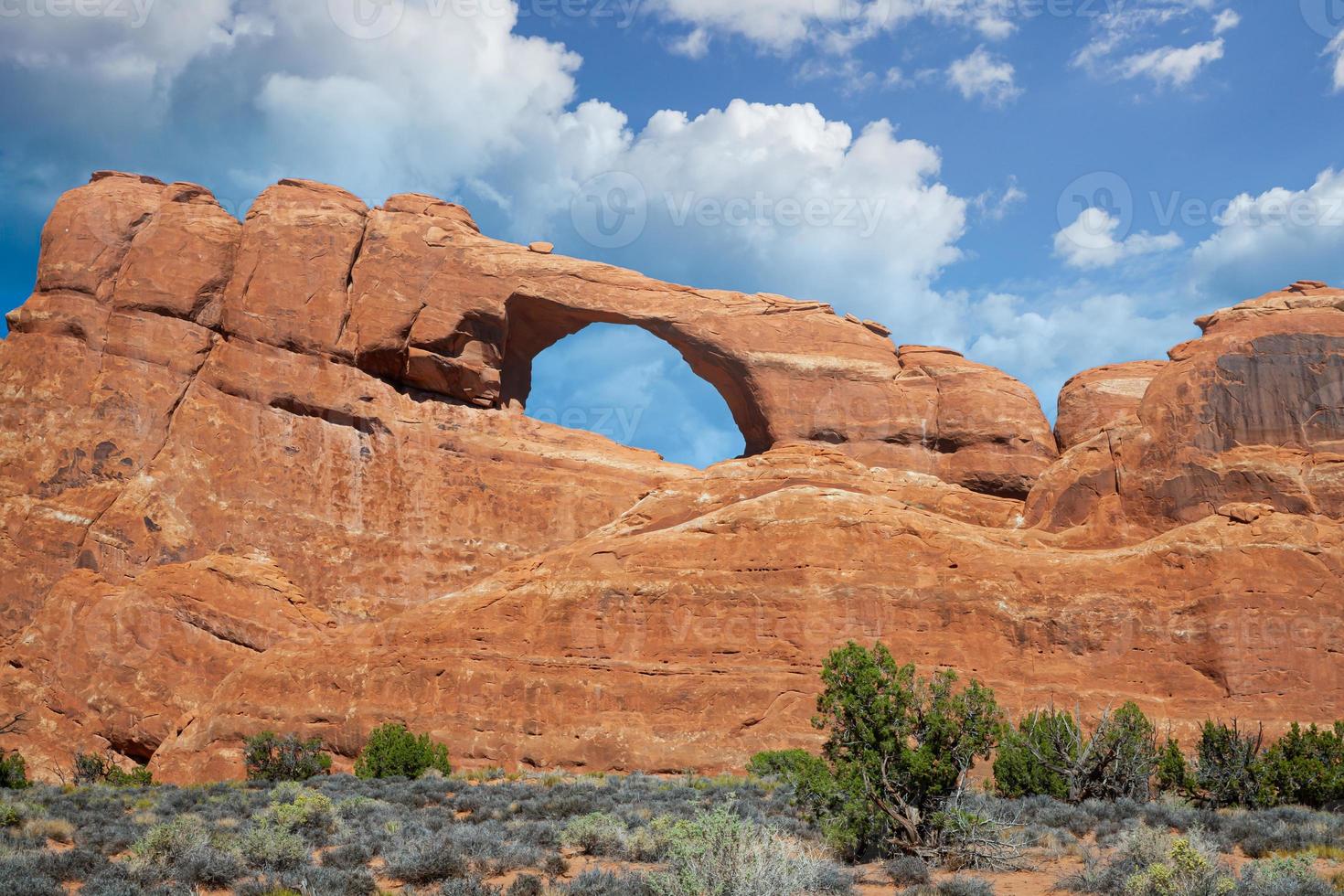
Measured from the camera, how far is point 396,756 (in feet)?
76.6

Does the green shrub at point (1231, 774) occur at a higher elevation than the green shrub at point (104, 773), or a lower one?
higher

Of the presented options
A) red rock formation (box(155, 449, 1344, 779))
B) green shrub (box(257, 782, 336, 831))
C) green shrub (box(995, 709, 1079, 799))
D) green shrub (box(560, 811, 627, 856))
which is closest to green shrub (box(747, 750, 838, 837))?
green shrub (box(560, 811, 627, 856))

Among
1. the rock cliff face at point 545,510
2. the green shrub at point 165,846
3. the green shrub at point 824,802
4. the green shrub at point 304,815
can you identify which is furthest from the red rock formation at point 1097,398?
the green shrub at point 165,846

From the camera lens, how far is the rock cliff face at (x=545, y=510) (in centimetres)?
2562

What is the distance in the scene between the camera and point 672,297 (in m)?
36.0

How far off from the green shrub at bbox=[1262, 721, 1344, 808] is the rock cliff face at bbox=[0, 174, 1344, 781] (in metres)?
5.30

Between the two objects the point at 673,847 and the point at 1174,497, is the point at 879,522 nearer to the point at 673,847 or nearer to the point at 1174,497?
the point at 1174,497

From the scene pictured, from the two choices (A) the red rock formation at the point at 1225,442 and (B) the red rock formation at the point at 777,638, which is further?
(A) the red rock formation at the point at 1225,442

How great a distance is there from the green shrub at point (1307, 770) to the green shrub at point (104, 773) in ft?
74.8

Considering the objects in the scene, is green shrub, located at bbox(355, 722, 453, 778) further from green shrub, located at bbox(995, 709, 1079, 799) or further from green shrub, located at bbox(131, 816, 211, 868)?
green shrub, located at bbox(995, 709, 1079, 799)

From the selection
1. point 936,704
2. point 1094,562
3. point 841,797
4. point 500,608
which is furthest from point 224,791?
point 1094,562

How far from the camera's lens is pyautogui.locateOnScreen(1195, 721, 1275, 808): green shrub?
61.7 feet

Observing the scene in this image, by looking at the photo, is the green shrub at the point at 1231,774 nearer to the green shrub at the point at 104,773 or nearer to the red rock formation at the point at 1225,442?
the red rock formation at the point at 1225,442

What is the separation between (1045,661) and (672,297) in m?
17.0
